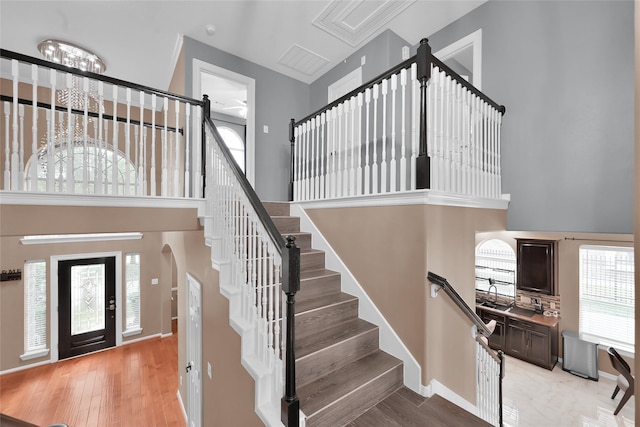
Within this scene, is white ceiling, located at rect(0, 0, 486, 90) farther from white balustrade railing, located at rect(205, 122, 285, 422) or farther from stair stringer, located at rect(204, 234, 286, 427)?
stair stringer, located at rect(204, 234, 286, 427)

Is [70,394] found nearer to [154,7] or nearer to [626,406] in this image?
[154,7]

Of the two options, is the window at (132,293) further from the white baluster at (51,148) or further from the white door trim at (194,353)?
the white baluster at (51,148)

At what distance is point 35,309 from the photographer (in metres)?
5.44

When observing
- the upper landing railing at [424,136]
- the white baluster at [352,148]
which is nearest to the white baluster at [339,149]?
the upper landing railing at [424,136]

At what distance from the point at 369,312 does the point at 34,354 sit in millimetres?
7044

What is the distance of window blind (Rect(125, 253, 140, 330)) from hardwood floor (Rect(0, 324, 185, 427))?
676 millimetres

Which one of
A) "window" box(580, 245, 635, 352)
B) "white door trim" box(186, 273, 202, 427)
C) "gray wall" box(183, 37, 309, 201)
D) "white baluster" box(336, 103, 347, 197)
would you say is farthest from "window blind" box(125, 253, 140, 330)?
"window" box(580, 245, 635, 352)

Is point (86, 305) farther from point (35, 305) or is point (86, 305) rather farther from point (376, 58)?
point (376, 58)

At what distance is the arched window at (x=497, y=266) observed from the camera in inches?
243

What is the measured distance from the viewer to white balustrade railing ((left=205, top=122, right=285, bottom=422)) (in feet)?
6.14

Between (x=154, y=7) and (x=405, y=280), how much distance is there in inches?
176

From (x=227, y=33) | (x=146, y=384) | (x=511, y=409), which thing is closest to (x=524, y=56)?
(x=227, y=33)

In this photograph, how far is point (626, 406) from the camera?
4.07 meters

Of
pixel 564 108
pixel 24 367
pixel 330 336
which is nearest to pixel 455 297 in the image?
pixel 330 336
